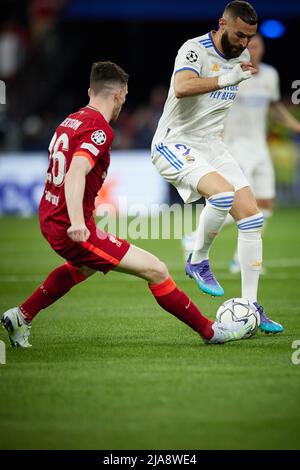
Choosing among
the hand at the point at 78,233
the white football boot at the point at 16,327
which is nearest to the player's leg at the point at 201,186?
the white football boot at the point at 16,327

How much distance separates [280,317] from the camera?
8.03m

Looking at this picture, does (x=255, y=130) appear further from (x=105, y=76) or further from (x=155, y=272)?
(x=155, y=272)

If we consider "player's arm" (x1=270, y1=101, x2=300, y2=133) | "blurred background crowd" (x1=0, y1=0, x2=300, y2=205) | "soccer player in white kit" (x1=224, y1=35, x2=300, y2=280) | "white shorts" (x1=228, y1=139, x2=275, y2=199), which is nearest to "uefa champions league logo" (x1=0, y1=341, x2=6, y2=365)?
"player's arm" (x1=270, y1=101, x2=300, y2=133)

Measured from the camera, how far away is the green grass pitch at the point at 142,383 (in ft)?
14.7

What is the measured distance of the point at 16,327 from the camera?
21.8 ft

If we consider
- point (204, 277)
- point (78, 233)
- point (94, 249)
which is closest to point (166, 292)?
point (94, 249)

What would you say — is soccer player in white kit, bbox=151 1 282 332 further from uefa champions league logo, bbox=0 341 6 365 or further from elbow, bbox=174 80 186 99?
uefa champions league logo, bbox=0 341 6 365

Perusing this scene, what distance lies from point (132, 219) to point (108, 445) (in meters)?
14.4

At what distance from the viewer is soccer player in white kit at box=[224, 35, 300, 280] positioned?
37.8ft

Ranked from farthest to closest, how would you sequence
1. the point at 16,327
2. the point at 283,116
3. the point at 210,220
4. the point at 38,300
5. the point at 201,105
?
the point at 283,116, the point at 201,105, the point at 210,220, the point at 38,300, the point at 16,327

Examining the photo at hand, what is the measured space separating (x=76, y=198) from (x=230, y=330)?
1.58 metres

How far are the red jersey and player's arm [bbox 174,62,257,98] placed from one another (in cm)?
97

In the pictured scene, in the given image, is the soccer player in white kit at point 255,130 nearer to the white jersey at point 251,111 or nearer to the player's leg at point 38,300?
the white jersey at point 251,111

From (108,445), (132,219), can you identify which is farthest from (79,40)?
(108,445)
